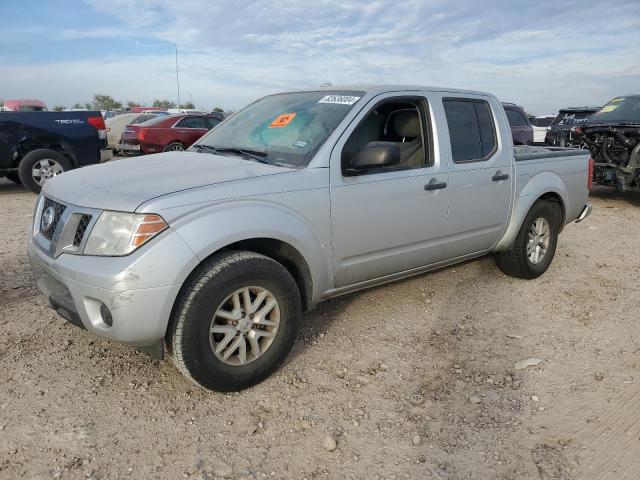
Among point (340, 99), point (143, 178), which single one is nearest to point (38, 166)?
point (143, 178)

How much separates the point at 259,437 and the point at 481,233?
256cm

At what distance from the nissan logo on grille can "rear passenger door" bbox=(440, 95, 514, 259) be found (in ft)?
8.75

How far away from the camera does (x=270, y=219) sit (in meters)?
2.95

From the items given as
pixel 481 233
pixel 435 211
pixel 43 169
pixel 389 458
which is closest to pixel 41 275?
pixel 389 458

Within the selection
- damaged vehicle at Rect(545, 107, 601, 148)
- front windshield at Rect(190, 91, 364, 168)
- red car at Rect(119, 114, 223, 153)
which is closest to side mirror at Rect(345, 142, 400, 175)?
front windshield at Rect(190, 91, 364, 168)

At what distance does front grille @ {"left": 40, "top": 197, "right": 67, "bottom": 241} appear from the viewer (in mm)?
2932

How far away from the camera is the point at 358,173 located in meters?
3.37

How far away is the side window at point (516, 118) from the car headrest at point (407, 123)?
9389 millimetres

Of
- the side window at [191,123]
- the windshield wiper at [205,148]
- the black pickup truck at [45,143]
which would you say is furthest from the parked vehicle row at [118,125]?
the windshield wiper at [205,148]

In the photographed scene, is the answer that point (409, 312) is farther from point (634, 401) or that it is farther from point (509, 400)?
point (634, 401)

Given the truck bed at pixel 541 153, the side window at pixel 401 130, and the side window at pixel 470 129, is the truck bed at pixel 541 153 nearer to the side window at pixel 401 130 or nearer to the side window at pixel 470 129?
the side window at pixel 470 129

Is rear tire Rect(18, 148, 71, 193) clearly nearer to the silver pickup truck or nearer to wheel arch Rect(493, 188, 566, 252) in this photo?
the silver pickup truck

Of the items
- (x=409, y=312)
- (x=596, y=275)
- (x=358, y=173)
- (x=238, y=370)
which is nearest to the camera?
(x=238, y=370)

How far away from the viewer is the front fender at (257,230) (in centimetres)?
269
